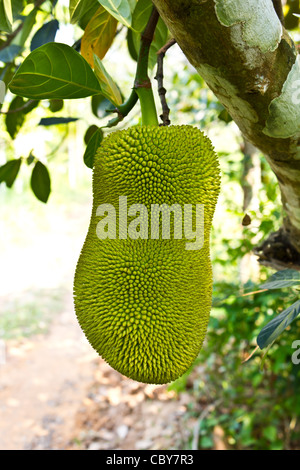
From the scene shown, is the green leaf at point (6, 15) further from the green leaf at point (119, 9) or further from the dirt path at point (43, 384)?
the dirt path at point (43, 384)

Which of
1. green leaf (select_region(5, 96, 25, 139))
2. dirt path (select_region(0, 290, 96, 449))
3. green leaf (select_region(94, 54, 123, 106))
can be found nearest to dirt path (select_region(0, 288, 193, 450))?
dirt path (select_region(0, 290, 96, 449))

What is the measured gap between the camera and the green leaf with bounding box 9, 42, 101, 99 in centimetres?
56

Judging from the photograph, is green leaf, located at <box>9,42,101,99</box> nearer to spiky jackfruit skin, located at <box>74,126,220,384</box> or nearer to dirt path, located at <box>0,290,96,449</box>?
spiky jackfruit skin, located at <box>74,126,220,384</box>

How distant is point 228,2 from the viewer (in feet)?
1.42

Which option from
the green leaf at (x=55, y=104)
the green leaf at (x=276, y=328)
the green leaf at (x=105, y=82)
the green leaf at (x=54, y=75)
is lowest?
the green leaf at (x=276, y=328)

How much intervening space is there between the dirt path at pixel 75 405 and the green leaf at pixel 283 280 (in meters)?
1.53

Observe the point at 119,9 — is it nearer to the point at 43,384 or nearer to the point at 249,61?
the point at 249,61

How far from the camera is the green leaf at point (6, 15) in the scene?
639 mm

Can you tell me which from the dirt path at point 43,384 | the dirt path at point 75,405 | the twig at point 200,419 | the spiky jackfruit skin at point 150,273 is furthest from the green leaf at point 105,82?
the dirt path at point 43,384

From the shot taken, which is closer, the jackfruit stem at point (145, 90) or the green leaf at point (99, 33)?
the jackfruit stem at point (145, 90)

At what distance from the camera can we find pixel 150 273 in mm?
590

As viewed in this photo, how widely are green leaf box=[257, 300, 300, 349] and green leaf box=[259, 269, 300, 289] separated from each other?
10 cm

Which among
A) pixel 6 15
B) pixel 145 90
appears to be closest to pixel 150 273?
pixel 145 90
